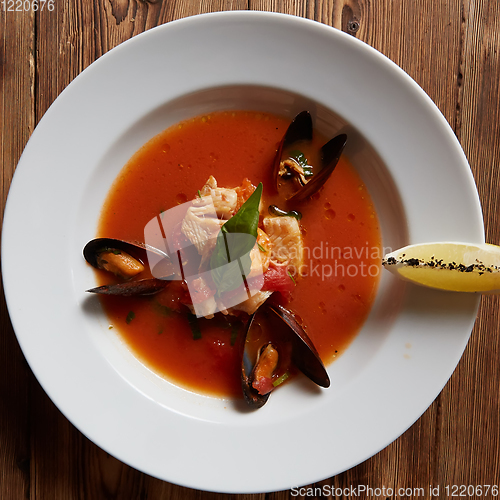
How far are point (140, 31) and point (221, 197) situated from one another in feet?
4.18

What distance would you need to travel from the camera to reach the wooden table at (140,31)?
2.48 metres

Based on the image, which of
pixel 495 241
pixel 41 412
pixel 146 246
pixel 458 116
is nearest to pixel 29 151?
pixel 146 246

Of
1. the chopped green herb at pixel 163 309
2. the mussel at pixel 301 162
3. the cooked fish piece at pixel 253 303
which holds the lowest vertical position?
the chopped green herb at pixel 163 309

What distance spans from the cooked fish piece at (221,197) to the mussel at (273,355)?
2.21 feet

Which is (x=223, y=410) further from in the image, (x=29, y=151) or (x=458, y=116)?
(x=458, y=116)

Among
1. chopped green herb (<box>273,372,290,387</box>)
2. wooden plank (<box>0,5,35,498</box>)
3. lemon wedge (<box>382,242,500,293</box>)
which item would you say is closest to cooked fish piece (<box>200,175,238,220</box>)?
lemon wedge (<box>382,242,500,293</box>)

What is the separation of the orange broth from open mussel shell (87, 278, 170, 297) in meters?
0.10

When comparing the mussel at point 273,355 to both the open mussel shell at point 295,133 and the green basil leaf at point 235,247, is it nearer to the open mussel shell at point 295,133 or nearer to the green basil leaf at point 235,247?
the green basil leaf at point 235,247

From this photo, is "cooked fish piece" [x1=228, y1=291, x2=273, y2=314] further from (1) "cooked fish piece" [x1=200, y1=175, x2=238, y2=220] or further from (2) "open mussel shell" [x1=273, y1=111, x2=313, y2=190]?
(2) "open mussel shell" [x1=273, y1=111, x2=313, y2=190]

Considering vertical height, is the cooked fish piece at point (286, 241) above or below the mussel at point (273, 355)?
above

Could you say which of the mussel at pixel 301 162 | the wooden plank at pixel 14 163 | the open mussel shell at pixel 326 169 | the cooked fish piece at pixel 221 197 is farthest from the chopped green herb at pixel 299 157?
the wooden plank at pixel 14 163

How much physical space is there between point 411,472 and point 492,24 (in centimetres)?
318

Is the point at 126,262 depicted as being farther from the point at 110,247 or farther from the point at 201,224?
the point at 201,224

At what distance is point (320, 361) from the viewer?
2316 millimetres
